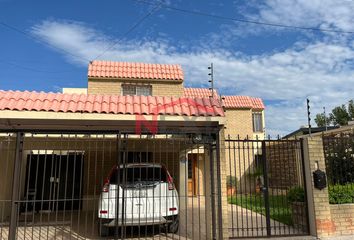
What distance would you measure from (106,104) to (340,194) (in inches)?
230

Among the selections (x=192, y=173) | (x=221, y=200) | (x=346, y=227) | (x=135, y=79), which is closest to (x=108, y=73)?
(x=135, y=79)

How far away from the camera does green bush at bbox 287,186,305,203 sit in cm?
800

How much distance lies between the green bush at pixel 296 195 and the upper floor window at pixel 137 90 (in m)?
8.80

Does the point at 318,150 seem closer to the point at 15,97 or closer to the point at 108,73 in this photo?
the point at 15,97

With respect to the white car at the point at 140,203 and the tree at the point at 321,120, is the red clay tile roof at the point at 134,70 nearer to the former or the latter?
the white car at the point at 140,203

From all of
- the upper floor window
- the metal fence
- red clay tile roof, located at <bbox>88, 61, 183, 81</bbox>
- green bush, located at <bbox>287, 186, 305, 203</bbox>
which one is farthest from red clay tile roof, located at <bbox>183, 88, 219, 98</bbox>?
green bush, located at <bbox>287, 186, 305, 203</bbox>

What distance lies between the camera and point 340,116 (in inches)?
1548

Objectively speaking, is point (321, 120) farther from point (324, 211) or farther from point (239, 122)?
point (324, 211)

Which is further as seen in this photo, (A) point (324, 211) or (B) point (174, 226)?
(B) point (174, 226)

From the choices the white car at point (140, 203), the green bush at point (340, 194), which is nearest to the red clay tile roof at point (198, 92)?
the green bush at point (340, 194)

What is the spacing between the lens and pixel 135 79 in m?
15.5

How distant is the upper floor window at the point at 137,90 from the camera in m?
15.6

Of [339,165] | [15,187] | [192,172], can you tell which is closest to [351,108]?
[192,172]

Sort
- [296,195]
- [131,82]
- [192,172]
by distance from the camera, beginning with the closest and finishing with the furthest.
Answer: [296,195]
[131,82]
[192,172]
